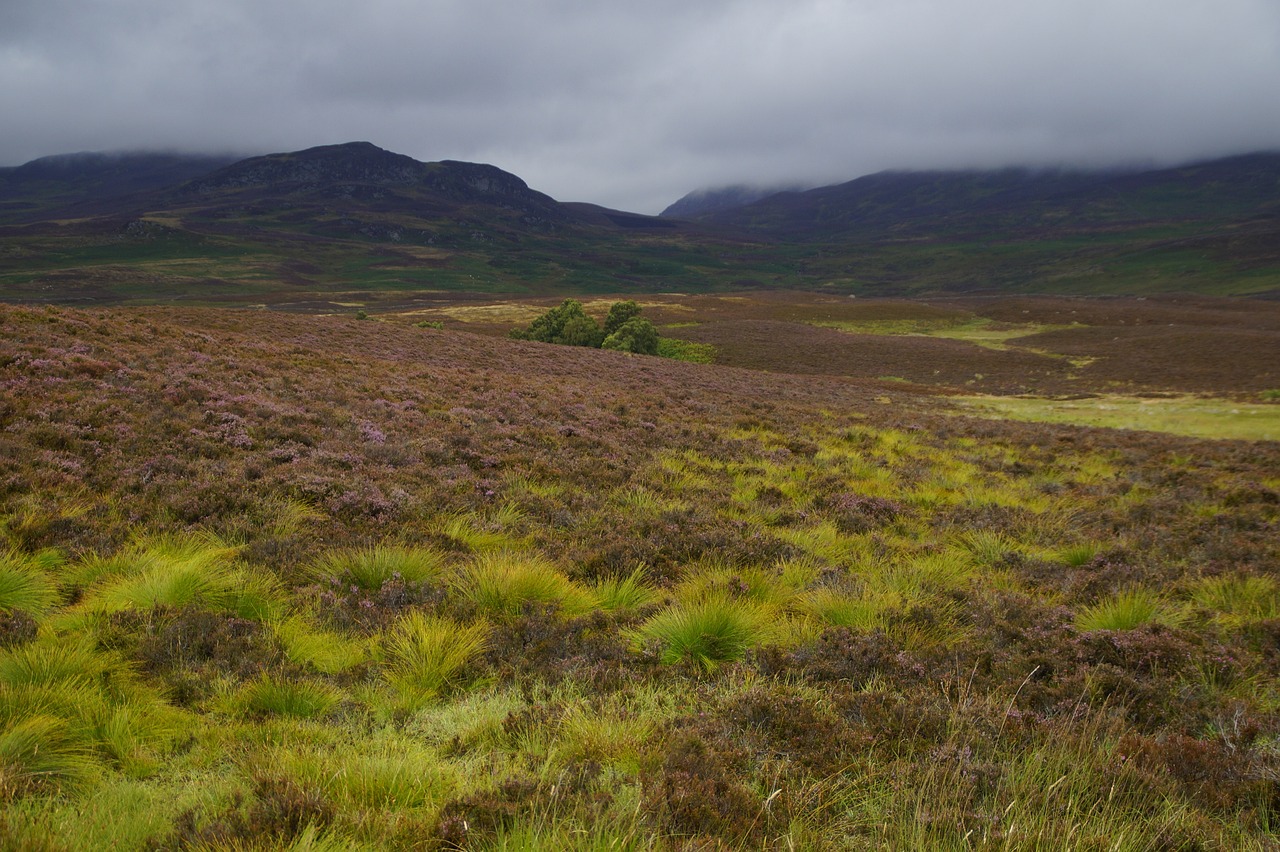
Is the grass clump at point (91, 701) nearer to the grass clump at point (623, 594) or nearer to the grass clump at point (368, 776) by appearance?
the grass clump at point (368, 776)

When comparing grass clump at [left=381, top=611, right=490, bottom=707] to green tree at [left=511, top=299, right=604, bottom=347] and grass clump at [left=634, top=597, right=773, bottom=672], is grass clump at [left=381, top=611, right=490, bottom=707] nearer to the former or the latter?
grass clump at [left=634, top=597, right=773, bottom=672]

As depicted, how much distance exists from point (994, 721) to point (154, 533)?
754 centimetres

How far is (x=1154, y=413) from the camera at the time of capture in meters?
Result: 29.2

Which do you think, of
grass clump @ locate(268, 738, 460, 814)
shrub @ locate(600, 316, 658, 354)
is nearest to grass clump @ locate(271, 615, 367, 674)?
grass clump @ locate(268, 738, 460, 814)

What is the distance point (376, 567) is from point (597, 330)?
170 ft

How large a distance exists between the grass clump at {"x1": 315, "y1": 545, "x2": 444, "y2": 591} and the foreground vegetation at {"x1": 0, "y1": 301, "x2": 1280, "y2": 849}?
0.04 m

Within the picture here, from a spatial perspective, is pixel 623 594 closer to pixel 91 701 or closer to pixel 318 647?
pixel 318 647

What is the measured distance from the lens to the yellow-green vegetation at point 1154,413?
2409 cm

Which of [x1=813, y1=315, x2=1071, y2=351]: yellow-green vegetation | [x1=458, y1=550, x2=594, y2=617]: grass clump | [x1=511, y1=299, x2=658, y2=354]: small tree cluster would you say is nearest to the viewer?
[x1=458, y1=550, x2=594, y2=617]: grass clump

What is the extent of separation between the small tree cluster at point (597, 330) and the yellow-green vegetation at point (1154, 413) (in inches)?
1105

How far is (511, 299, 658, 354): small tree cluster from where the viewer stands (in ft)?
179

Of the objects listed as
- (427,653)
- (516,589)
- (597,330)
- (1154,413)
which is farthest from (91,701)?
(597,330)

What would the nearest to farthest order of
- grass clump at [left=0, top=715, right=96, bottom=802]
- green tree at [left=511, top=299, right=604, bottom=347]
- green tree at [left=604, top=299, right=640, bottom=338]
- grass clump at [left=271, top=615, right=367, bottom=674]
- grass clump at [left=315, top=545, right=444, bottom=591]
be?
grass clump at [left=0, top=715, right=96, bottom=802] → grass clump at [left=271, top=615, right=367, bottom=674] → grass clump at [left=315, top=545, right=444, bottom=591] → green tree at [left=511, top=299, right=604, bottom=347] → green tree at [left=604, top=299, right=640, bottom=338]

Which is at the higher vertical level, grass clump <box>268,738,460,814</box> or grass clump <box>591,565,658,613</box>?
grass clump <box>268,738,460,814</box>
